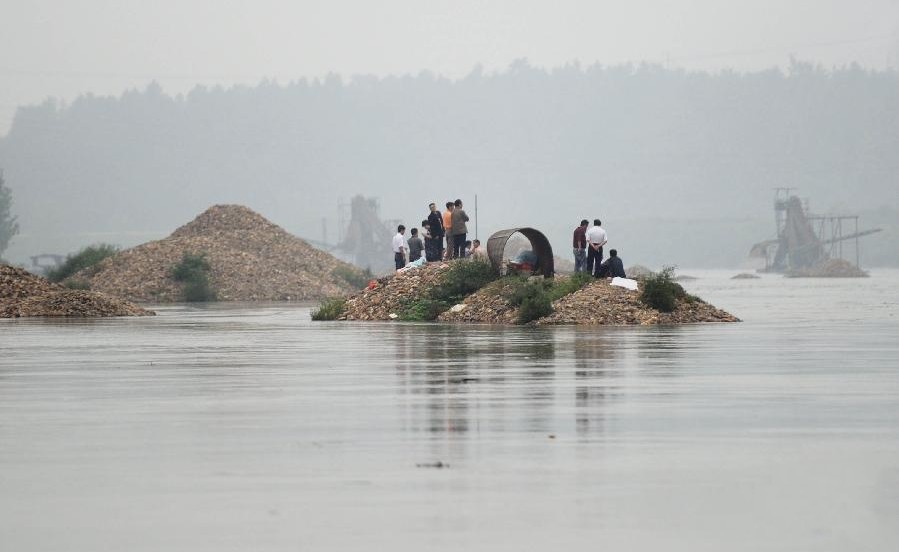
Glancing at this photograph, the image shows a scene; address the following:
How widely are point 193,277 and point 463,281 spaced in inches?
1288

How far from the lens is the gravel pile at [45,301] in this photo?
45.2 meters

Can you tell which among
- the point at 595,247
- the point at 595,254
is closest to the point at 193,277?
the point at 595,254

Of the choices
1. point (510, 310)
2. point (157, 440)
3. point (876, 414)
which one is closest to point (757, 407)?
point (876, 414)

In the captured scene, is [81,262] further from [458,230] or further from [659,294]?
[659,294]

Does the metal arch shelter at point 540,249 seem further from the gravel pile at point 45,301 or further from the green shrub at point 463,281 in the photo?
the gravel pile at point 45,301

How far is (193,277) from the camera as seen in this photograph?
71188 millimetres

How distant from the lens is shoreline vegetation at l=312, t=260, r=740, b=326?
118 ft

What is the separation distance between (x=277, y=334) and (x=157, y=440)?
21.0 meters

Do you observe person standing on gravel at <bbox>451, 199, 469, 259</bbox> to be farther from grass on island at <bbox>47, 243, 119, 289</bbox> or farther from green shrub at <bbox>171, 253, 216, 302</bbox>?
grass on island at <bbox>47, 243, 119, 289</bbox>

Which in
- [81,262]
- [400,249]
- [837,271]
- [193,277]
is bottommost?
[193,277]

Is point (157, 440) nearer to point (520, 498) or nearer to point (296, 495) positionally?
point (296, 495)

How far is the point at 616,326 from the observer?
34.5m

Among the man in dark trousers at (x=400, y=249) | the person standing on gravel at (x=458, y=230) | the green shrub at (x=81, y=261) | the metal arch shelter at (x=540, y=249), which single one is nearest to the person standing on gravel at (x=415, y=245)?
the man in dark trousers at (x=400, y=249)

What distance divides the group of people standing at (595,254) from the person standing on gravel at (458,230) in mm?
3790
